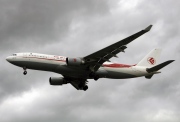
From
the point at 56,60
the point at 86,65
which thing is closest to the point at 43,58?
the point at 56,60

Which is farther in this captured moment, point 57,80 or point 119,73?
point 57,80

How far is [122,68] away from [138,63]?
17.3ft

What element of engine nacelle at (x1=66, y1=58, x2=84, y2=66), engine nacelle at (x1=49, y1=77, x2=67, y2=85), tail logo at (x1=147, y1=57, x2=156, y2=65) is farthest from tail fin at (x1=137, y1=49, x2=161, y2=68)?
engine nacelle at (x1=66, y1=58, x2=84, y2=66)

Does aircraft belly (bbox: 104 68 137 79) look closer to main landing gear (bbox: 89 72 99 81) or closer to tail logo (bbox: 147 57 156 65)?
main landing gear (bbox: 89 72 99 81)

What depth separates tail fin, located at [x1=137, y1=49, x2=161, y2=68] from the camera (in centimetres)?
A: 7962

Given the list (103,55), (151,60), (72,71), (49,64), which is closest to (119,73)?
(103,55)

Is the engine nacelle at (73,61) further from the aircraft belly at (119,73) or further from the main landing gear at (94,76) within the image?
the aircraft belly at (119,73)

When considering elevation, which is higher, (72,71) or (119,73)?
(72,71)

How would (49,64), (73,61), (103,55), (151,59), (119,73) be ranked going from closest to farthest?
(73,61) → (49,64) → (103,55) → (119,73) → (151,59)

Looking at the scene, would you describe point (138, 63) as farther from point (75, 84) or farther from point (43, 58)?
point (43, 58)

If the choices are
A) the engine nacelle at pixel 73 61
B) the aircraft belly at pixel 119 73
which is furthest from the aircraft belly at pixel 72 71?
the aircraft belly at pixel 119 73

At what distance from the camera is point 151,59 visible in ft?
266

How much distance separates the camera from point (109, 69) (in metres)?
73.8

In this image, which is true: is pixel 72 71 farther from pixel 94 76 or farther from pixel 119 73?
pixel 119 73
